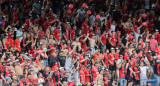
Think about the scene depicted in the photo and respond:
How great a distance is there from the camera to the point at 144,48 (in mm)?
19812

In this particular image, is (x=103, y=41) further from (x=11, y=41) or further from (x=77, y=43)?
(x=11, y=41)

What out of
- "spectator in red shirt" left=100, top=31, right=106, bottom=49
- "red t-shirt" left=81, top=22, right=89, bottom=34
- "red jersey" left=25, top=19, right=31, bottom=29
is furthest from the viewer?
"red t-shirt" left=81, top=22, right=89, bottom=34

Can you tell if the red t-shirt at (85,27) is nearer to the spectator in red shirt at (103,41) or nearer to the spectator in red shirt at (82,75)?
the spectator in red shirt at (103,41)

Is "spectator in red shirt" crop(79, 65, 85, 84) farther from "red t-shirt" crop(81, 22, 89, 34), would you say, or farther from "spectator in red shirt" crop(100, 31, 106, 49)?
"red t-shirt" crop(81, 22, 89, 34)

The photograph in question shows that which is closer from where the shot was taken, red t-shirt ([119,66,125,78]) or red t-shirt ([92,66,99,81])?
red t-shirt ([92,66,99,81])

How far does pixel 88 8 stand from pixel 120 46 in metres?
2.73

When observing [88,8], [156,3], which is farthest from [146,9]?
[88,8]

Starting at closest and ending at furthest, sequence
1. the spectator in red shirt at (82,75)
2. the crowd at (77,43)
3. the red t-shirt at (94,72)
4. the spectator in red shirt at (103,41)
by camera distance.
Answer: the crowd at (77,43)
the spectator in red shirt at (82,75)
the red t-shirt at (94,72)
the spectator in red shirt at (103,41)

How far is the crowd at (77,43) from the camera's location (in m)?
17.0

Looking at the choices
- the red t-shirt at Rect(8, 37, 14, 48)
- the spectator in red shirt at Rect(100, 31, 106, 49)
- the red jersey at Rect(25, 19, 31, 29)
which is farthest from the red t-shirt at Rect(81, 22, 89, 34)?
the red t-shirt at Rect(8, 37, 14, 48)

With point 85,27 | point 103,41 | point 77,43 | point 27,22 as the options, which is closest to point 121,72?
point 103,41

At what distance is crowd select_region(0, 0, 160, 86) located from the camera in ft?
55.7

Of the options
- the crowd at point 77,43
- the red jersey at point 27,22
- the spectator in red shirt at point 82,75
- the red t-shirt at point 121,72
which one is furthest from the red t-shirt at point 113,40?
the red jersey at point 27,22

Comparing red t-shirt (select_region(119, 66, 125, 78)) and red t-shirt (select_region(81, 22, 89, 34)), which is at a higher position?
red t-shirt (select_region(81, 22, 89, 34))
